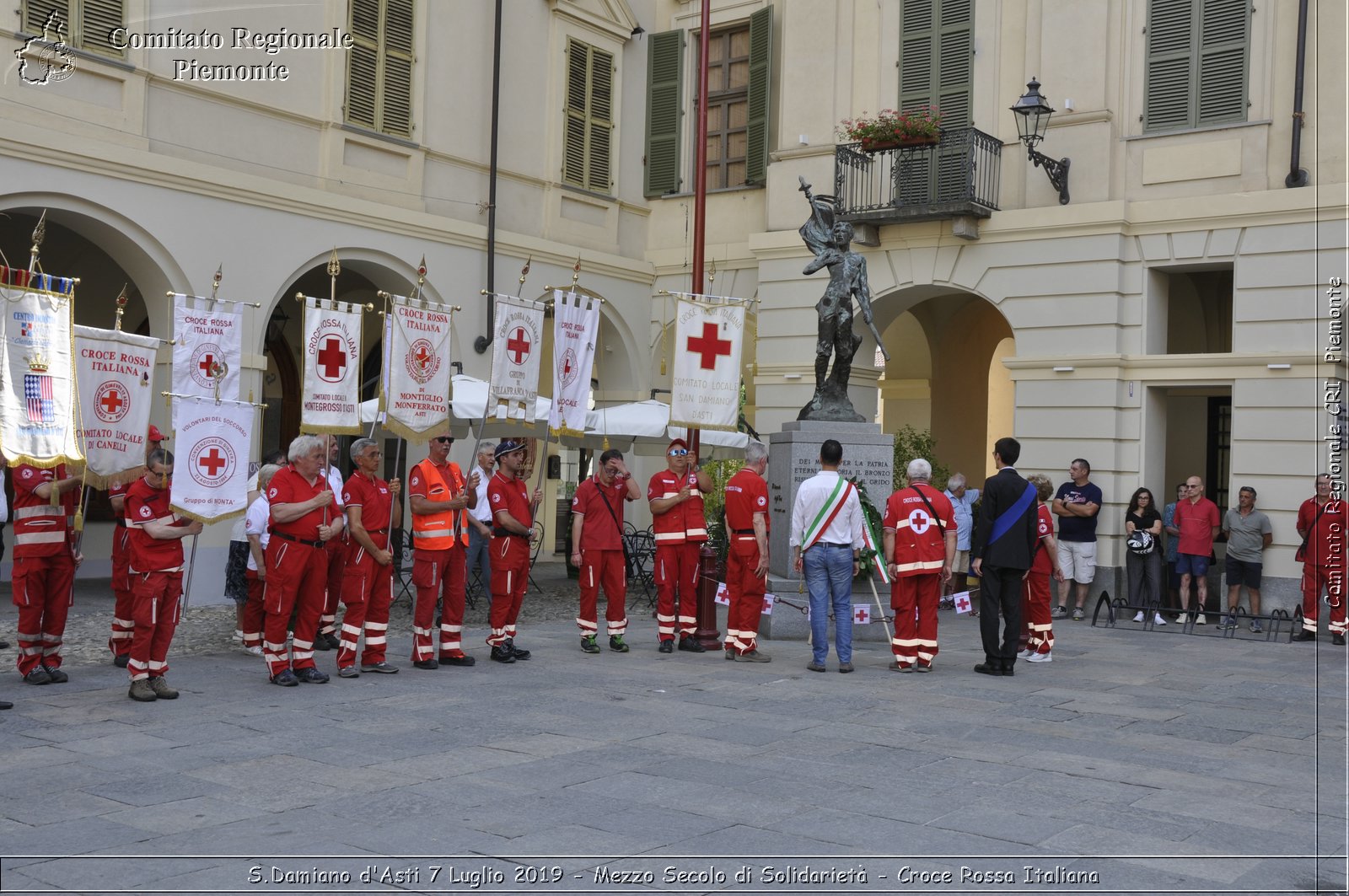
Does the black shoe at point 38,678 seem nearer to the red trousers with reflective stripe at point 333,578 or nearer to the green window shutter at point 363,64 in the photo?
the red trousers with reflective stripe at point 333,578

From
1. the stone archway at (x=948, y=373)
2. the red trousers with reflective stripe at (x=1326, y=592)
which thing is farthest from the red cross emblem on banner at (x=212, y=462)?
the stone archway at (x=948, y=373)

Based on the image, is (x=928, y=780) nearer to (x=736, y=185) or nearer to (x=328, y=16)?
(x=328, y=16)

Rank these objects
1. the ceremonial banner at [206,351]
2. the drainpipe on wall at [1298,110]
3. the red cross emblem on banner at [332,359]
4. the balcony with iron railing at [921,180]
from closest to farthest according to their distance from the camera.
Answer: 1. the ceremonial banner at [206,351]
2. the red cross emblem on banner at [332,359]
3. the drainpipe on wall at [1298,110]
4. the balcony with iron railing at [921,180]

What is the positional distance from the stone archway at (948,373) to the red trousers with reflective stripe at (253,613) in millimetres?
13794

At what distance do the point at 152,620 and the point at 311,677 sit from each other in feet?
4.38

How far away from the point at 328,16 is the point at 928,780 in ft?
45.2

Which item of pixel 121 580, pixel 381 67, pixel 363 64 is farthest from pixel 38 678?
pixel 381 67

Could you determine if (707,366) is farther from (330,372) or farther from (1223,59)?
(1223,59)

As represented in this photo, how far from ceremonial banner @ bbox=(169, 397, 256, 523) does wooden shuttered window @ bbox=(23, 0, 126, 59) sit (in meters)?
6.96

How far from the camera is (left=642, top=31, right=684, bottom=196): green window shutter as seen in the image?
2148 cm

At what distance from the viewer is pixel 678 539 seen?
11820 mm

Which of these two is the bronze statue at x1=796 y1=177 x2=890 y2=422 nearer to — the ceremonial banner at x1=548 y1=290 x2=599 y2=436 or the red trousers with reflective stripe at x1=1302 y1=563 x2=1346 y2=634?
the ceremonial banner at x1=548 y1=290 x2=599 y2=436

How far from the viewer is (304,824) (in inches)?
232

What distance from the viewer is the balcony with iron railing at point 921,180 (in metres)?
17.9
